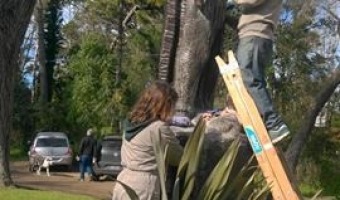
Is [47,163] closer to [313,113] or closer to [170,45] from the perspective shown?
[313,113]

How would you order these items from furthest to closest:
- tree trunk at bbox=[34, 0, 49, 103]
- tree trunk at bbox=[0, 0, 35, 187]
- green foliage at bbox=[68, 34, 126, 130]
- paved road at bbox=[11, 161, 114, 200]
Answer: tree trunk at bbox=[34, 0, 49, 103]
green foliage at bbox=[68, 34, 126, 130]
paved road at bbox=[11, 161, 114, 200]
tree trunk at bbox=[0, 0, 35, 187]

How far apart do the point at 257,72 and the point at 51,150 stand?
26104 mm

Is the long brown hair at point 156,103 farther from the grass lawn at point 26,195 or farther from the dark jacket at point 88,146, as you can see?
the dark jacket at point 88,146

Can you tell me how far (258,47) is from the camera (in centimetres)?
586

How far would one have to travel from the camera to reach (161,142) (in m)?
5.34

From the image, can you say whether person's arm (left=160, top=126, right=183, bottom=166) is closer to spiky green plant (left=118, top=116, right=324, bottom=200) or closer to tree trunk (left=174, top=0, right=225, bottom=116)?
spiky green plant (left=118, top=116, right=324, bottom=200)

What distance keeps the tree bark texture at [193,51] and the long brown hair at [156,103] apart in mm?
1375

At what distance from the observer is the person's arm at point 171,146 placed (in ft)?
17.6

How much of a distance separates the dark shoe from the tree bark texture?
1.24 m

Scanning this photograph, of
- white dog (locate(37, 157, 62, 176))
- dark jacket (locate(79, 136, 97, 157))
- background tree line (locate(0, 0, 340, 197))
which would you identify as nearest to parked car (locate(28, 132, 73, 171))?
white dog (locate(37, 157, 62, 176))

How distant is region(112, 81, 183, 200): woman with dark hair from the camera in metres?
5.34

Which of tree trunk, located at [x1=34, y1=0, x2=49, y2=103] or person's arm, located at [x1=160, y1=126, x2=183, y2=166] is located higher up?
tree trunk, located at [x1=34, y1=0, x2=49, y2=103]

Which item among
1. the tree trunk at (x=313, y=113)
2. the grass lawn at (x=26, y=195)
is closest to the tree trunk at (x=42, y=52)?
the tree trunk at (x=313, y=113)

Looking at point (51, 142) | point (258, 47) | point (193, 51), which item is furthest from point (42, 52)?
point (258, 47)
